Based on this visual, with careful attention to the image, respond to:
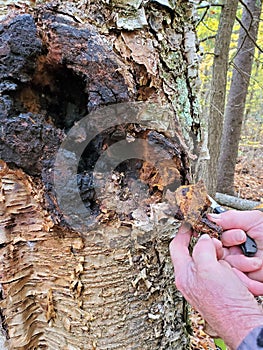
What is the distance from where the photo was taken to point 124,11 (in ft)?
2.80

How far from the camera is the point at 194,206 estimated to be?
827 millimetres

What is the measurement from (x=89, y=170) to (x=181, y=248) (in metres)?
0.33

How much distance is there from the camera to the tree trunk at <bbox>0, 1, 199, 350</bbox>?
77cm

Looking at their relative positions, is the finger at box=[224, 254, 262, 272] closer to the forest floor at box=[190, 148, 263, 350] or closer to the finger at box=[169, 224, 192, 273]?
the finger at box=[169, 224, 192, 273]

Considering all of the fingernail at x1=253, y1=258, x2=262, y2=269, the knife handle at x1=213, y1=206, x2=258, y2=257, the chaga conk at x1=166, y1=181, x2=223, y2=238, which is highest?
the chaga conk at x1=166, y1=181, x2=223, y2=238

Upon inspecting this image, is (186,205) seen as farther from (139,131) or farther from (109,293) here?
Answer: (109,293)

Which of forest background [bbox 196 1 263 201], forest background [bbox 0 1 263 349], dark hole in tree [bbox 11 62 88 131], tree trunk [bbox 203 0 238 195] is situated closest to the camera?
dark hole in tree [bbox 11 62 88 131]

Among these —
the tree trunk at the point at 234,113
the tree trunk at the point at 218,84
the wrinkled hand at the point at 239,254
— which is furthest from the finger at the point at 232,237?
the tree trunk at the point at 234,113

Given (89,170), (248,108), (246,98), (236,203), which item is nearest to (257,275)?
(89,170)

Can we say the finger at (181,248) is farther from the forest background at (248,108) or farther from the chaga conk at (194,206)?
the forest background at (248,108)

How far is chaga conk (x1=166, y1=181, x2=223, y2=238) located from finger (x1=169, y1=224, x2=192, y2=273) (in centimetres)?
3

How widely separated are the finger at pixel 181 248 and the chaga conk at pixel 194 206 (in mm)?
32

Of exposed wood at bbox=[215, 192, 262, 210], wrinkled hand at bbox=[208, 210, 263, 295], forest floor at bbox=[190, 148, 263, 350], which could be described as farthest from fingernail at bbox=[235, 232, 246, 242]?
exposed wood at bbox=[215, 192, 262, 210]

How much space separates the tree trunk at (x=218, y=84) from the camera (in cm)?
358
